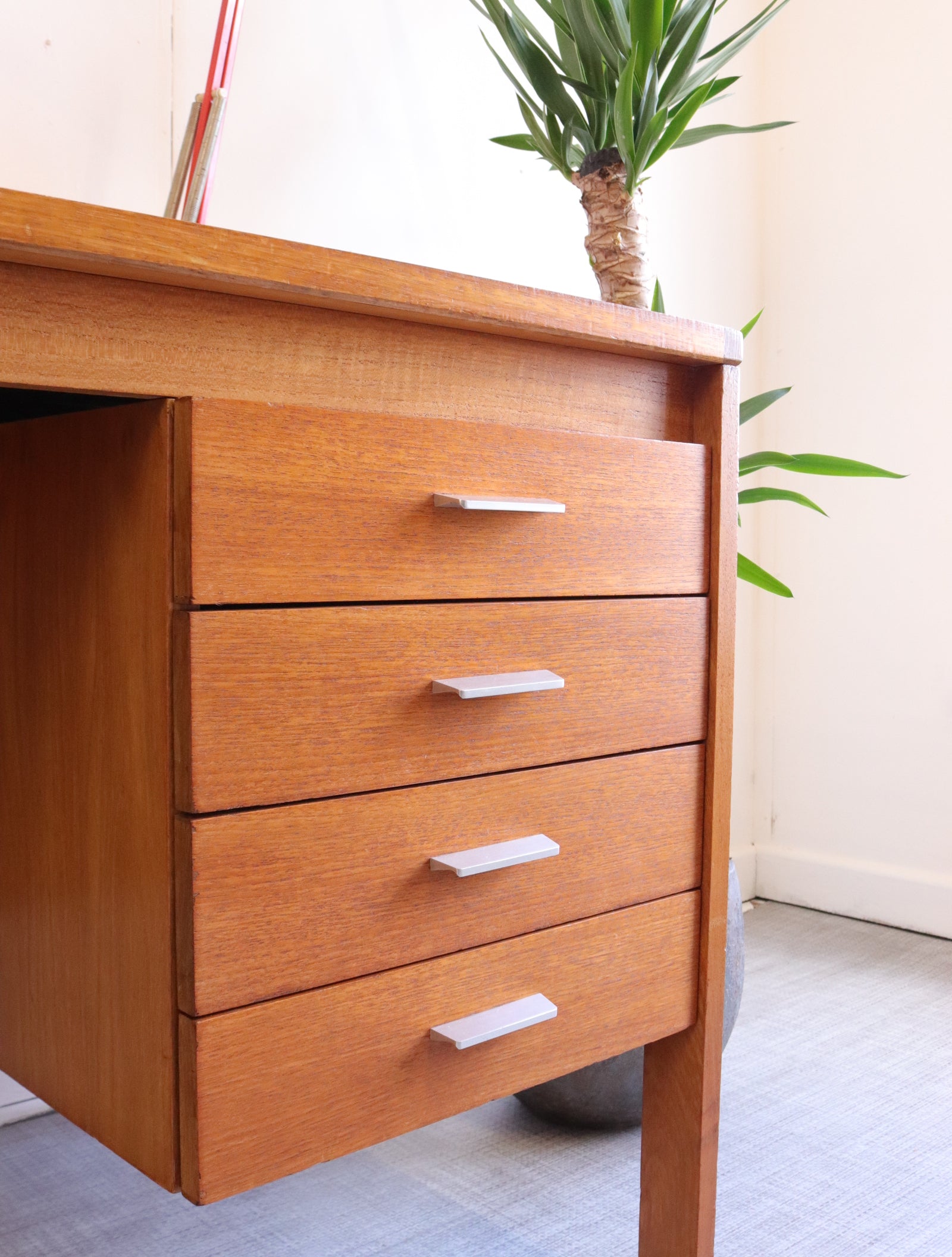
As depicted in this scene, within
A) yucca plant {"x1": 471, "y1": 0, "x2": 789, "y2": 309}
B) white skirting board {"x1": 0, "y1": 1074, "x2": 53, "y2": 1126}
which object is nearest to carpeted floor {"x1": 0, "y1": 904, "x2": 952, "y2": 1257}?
white skirting board {"x1": 0, "y1": 1074, "x2": 53, "y2": 1126}

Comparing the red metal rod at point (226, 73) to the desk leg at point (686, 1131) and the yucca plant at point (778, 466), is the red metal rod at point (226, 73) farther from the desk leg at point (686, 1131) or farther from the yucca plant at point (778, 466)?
the desk leg at point (686, 1131)

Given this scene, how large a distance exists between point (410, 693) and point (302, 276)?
265 mm

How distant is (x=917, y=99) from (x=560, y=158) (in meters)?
0.96

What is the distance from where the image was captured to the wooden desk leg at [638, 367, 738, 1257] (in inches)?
37.9

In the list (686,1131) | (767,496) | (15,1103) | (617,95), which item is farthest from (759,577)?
(15,1103)

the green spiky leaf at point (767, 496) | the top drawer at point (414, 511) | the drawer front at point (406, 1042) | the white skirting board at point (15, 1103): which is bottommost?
the white skirting board at point (15, 1103)

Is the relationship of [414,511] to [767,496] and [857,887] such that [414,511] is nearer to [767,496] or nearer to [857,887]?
[767,496]

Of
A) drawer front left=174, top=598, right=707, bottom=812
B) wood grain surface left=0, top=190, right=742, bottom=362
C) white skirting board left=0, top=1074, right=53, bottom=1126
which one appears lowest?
white skirting board left=0, top=1074, right=53, bottom=1126

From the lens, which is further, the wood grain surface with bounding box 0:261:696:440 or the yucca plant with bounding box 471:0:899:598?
the yucca plant with bounding box 471:0:899:598

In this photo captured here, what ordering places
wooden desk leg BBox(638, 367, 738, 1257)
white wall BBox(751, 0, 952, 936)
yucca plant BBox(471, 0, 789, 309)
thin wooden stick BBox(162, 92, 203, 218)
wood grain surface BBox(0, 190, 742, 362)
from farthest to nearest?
white wall BBox(751, 0, 952, 936) → yucca plant BBox(471, 0, 789, 309) → thin wooden stick BBox(162, 92, 203, 218) → wooden desk leg BBox(638, 367, 738, 1257) → wood grain surface BBox(0, 190, 742, 362)

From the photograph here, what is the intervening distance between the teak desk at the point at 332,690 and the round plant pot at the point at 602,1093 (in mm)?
277

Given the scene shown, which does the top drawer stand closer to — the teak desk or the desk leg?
the teak desk

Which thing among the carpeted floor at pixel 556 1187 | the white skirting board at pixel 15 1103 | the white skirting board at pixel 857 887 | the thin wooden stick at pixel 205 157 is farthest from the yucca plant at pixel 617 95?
the white skirting board at pixel 857 887

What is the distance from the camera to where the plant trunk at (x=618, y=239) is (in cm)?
122
